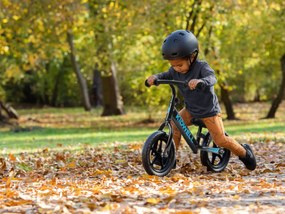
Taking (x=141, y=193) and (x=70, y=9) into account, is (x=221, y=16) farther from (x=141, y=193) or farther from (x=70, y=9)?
(x=141, y=193)

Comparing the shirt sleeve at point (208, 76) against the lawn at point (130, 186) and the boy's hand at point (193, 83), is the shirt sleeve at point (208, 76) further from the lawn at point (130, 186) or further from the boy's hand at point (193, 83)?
the lawn at point (130, 186)

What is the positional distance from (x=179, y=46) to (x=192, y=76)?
0.44 m

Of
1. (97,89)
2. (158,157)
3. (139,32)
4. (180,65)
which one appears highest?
(139,32)

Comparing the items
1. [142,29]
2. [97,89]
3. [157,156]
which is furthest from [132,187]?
[97,89]

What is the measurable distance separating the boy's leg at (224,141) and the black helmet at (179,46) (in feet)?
2.95

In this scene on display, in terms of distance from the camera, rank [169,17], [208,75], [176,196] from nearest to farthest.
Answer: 1. [176,196]
2. [208,75]
3. [169,17]

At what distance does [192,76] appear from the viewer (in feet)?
28.6

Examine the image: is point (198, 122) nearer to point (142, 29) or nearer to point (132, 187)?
point (132, 187)

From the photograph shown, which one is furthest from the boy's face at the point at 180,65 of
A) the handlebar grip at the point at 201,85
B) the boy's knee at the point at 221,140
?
the boy's knee at the point at 221,140

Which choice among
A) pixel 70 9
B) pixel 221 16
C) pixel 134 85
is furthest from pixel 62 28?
pixel 221 16

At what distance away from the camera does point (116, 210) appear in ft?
20.0

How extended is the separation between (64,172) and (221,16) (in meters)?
13.9

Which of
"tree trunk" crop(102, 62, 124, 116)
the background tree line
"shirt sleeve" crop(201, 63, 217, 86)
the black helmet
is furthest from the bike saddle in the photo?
"tree trunk" crop(102, 62, 124, 116)

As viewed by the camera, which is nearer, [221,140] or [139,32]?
[221,140]
